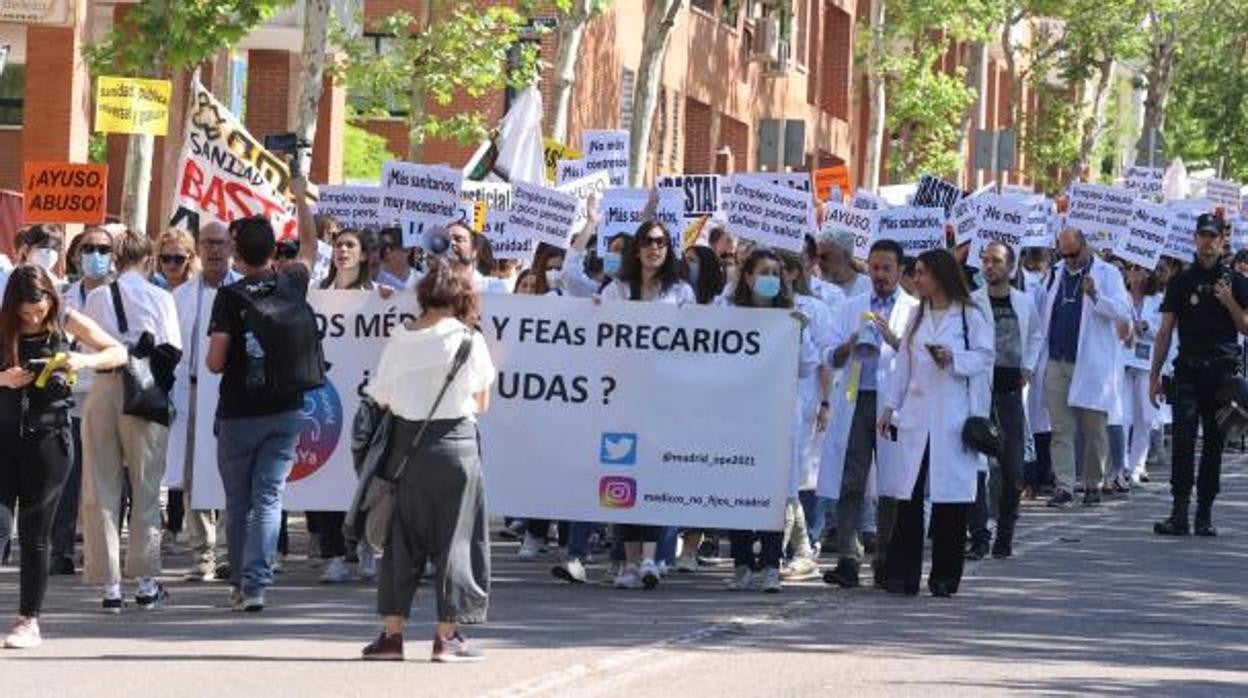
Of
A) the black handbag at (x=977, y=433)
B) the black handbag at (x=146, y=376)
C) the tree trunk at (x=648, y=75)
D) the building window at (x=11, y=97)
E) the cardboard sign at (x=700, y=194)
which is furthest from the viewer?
the building window at (x=11, y=97)

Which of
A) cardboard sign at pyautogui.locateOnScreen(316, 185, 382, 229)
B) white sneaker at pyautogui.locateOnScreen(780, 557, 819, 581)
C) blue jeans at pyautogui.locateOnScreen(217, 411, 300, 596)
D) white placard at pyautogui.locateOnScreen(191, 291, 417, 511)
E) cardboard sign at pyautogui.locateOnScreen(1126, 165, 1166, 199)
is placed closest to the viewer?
blue jeans at pyautogui.locateOnScreen(217, 411, 300, 596)

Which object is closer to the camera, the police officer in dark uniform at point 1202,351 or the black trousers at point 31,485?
the black trousers at point 31,485

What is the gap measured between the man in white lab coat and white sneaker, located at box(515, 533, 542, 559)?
22.3 ft

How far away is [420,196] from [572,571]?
4.73m

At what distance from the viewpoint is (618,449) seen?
1830cm

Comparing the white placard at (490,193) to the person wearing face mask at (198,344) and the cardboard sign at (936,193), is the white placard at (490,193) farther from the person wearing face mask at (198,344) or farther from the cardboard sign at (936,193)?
the person wearing face mask at (198,344)

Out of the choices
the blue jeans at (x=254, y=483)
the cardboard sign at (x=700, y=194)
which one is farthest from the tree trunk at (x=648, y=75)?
the blue jeans at (x=254, y=483)

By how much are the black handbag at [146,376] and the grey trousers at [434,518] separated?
231 cm

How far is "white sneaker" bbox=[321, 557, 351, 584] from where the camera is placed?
1802cm

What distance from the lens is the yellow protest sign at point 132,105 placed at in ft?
81.7

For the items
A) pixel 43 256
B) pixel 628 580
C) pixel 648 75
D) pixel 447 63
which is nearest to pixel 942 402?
pixel 628 580

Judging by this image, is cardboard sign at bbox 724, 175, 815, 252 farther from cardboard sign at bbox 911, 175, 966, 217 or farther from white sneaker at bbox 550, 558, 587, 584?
cardboard sign at bbox 911, 175, 966, 217

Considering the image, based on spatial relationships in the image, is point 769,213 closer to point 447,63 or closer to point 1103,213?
point 1103,213

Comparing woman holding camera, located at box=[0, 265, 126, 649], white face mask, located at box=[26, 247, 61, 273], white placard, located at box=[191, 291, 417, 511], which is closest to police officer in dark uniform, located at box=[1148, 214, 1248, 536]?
white placard, located at box=[191, 291, 417, 511]
